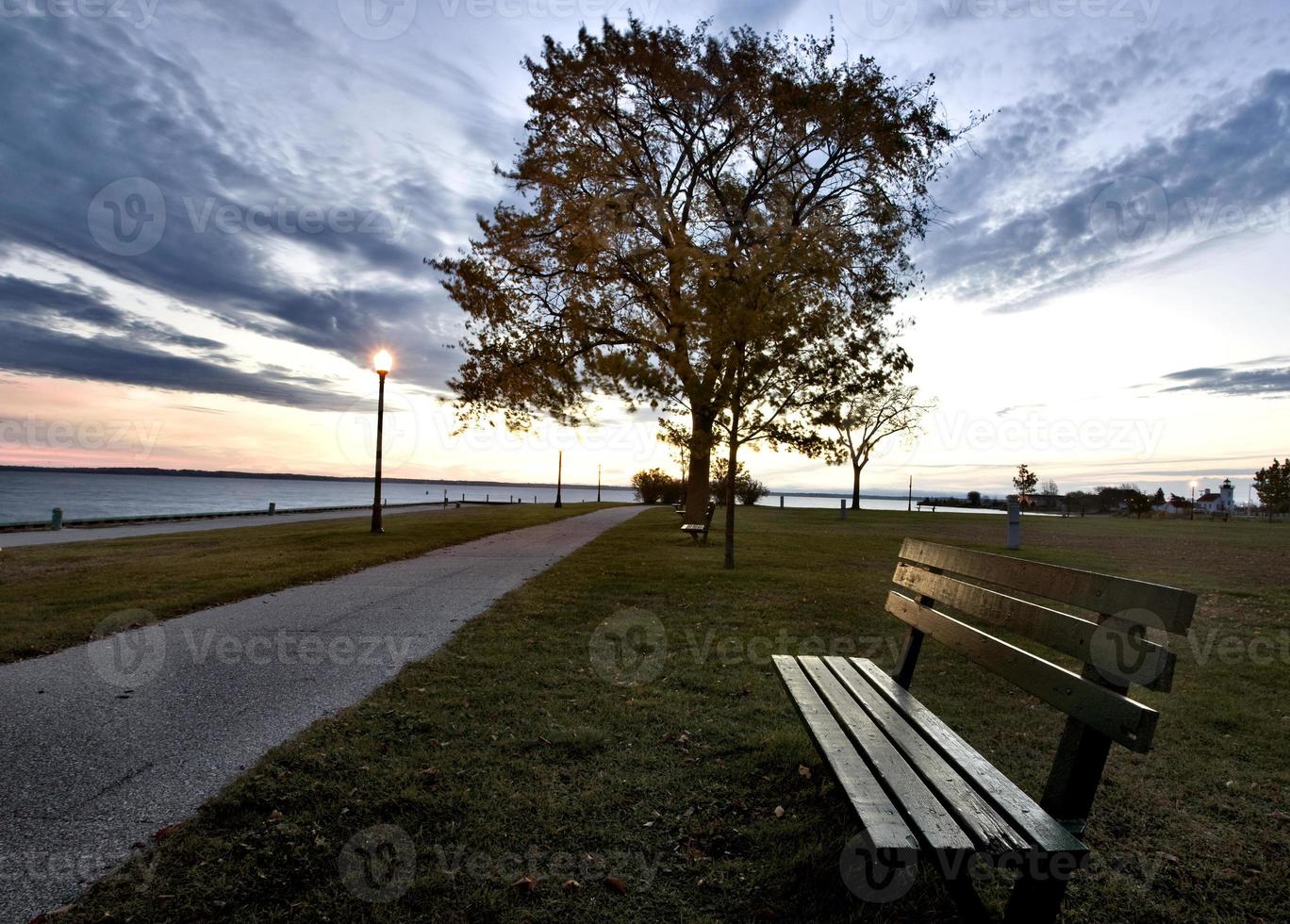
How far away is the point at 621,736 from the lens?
3945 mm

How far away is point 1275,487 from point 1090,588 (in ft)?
287

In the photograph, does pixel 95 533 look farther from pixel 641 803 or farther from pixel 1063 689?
pixel 1063 689

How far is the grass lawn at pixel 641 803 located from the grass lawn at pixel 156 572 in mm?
3718

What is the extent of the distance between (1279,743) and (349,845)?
16.7 feet

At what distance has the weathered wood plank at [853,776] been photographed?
2.04 metres

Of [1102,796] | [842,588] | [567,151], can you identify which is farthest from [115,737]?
[567,151]

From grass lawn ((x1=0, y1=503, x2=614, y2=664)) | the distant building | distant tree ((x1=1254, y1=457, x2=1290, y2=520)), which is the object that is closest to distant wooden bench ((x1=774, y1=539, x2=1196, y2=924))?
grass lawn ((x1=0, y1=503, x2=614, y2=664))

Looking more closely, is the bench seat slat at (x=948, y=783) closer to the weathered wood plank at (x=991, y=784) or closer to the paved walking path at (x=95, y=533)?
the weathered wood plank at (x=991, y=784)

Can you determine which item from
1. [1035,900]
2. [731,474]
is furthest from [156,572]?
[1035,900]

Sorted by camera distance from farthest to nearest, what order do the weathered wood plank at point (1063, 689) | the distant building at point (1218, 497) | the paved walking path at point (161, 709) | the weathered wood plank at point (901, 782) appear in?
the distant building at point (1218, 497)
the paved walking path at point (161, 709)
the weathered wood plank at point (901, 782)
the weathered wood plank at point (1063, 689)

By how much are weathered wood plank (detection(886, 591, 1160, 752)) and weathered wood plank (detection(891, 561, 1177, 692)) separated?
74 millimetres

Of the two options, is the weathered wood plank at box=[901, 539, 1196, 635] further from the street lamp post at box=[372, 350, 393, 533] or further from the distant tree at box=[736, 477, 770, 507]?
the distant tree at box=[736, 477, 770, 507]

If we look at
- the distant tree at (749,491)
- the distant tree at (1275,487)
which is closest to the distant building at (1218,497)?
the distant tree at (1275,487)

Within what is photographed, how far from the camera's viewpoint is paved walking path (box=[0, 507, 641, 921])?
8.86ft
